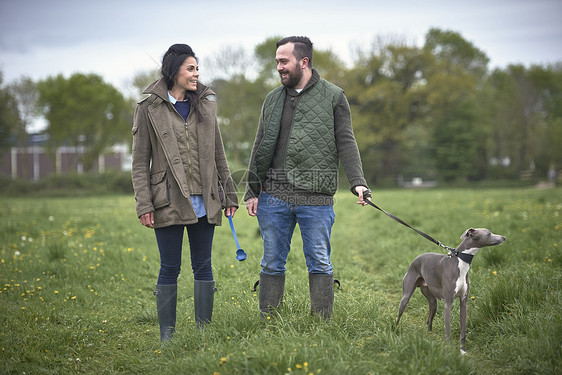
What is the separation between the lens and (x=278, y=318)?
3867 millimetres

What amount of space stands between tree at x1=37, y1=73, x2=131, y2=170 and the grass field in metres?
34.6

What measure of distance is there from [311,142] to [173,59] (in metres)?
1.23

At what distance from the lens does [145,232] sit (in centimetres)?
987

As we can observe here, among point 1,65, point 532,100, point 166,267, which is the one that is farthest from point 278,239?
point 532,100

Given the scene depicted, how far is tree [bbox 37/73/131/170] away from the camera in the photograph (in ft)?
128

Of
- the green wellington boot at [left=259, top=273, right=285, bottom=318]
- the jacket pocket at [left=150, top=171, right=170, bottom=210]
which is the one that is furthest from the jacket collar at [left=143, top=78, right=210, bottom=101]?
the green wellington boot at [left=259, top=273, right=285, bottom=318]

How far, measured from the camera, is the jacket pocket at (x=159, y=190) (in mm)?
3662

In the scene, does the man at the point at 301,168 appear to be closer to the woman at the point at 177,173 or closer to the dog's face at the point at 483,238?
the woman at the point at 177,173

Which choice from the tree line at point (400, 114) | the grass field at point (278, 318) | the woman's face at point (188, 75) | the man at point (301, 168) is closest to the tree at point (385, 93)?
the tree line at point (400, 114)

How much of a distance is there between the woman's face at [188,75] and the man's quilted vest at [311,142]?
65 centimetres

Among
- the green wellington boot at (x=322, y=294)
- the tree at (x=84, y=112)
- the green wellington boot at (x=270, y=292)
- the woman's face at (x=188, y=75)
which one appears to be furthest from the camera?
the tree at (x=84, y=112)

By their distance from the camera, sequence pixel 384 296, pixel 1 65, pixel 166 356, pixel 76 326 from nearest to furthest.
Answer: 1. pixel 166 356
2. pixel 76 326
3. pixel 384 296
4. pixel 1 65

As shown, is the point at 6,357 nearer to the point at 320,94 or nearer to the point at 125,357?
the point at 125,357

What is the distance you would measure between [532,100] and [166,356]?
46241 millimetres
